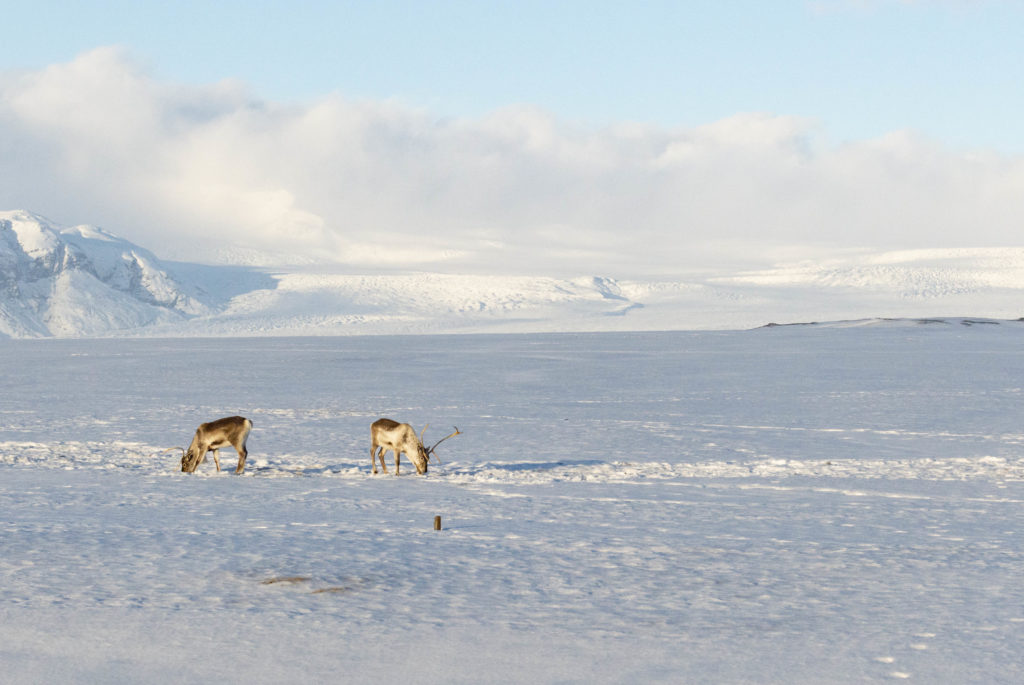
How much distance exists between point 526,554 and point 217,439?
6.91m

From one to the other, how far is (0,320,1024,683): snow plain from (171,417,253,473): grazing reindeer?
39cm

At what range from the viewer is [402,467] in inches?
650

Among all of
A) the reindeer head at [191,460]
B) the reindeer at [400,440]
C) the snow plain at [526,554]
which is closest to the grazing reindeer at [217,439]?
the reindeer head at [191,460]

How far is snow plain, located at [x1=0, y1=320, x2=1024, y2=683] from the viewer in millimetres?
6262

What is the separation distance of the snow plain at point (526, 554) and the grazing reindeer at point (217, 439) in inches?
15.3

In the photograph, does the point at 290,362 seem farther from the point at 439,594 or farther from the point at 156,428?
the point at 439,594

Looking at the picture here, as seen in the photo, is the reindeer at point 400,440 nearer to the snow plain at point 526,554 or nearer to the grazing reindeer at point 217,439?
the snow plain at point 526,554

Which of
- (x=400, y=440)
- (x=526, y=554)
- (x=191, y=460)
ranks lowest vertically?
(x=526, y=554)

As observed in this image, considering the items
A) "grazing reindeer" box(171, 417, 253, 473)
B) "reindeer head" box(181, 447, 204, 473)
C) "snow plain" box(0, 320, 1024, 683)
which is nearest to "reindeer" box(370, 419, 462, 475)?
"snow plain" box(0, 320, 1024, 683)

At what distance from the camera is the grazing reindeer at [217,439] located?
14.8 meters

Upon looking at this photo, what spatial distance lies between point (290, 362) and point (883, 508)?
4548 cm

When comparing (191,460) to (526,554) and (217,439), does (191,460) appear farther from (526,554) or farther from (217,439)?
(526,554)

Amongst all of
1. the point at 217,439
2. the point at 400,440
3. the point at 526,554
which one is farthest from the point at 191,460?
the point at 526,554

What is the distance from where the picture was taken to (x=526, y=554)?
30.6 feet
